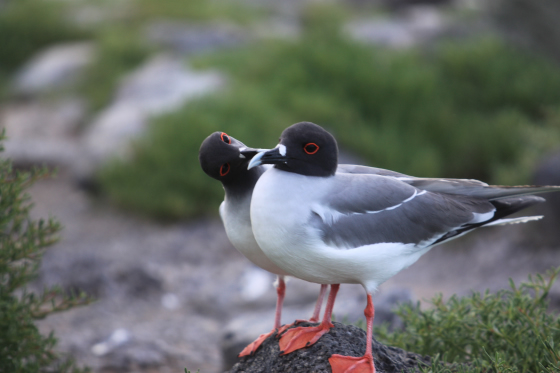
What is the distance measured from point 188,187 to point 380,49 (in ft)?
16.1

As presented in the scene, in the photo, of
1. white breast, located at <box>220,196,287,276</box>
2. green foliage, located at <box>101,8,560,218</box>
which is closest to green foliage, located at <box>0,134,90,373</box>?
white breast, located at <box>220,196,287,276</box>

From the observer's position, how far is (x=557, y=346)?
336cm

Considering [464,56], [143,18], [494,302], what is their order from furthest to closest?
[143,18] < [464,56] < [494,302]

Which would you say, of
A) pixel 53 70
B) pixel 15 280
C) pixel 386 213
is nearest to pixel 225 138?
pixel 386 213

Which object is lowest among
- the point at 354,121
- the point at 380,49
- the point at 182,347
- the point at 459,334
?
the point at 182,347

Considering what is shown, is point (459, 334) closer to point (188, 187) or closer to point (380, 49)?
point (188, 187)

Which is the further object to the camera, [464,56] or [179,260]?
[464,56]

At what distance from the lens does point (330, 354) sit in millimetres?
3230

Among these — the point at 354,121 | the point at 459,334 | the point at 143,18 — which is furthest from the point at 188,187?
the point at 143,18

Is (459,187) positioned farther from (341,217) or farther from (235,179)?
(235,179)

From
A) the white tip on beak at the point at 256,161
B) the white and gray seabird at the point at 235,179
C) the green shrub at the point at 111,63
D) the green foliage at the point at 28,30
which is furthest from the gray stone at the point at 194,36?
the white tip on beak at the point at 256,161

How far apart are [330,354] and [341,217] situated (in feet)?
2.53

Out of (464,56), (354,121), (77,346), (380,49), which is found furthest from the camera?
(380,49)

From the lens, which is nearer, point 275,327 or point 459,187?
point 459,187
